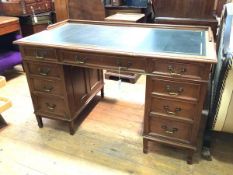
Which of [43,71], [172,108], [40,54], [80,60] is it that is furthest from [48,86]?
[172,108]

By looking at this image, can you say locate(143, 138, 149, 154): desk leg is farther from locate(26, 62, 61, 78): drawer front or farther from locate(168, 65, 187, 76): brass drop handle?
locate(26, 62, 61, 78): drawer front

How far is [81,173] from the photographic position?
5.14 feet

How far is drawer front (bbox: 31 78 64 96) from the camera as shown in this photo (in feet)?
5.66

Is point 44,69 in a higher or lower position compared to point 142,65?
lower

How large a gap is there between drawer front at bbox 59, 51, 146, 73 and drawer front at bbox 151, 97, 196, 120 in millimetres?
251

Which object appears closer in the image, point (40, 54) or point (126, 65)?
point (126, 65)

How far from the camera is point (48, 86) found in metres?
1.76

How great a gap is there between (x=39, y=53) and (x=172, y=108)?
1.03 meters

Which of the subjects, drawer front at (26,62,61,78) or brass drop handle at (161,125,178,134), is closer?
brass drop handle at (161,125,178,134)

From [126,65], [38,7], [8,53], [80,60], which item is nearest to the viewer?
[126,65]

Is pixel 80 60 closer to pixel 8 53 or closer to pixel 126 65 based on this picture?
pixel 126 65

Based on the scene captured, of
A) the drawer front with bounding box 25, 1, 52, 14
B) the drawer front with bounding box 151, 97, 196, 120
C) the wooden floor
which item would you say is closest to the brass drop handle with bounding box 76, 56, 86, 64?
the drawer front with bounding box 151, 97, 196, 120

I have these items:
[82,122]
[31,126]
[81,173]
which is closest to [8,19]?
[31,126]

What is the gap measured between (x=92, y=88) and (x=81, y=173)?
2.87 ft
